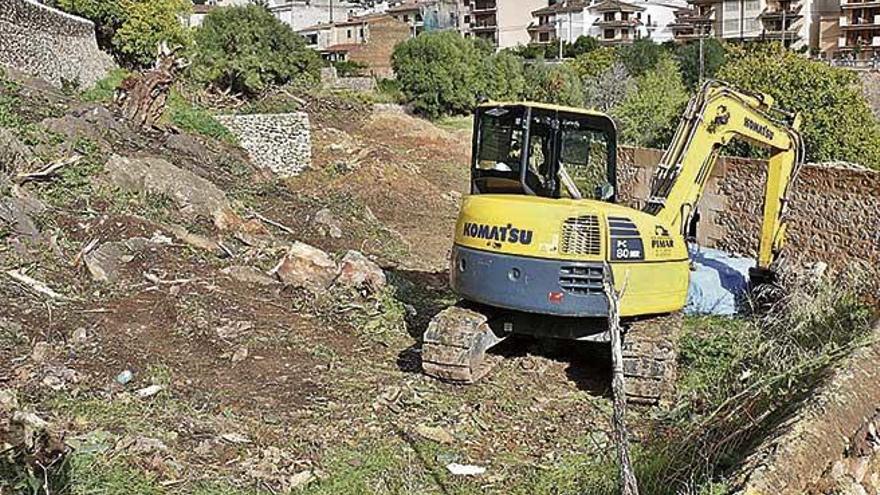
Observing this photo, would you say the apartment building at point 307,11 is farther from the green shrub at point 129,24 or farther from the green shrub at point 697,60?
the green shrub at point 129,24

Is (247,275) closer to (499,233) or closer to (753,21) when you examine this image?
(499,233)

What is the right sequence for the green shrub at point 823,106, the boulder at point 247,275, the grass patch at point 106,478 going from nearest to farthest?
the grass patch at point 106,478, the boulder at point 247,275, the green shrub at point 823,106

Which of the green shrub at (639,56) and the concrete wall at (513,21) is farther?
the concrete wall at (513,21)

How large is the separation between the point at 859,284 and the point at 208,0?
79.7 meters

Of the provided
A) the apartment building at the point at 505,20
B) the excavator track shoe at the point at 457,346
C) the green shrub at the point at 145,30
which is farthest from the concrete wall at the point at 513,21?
the excavator track shoe at the point at 457,346

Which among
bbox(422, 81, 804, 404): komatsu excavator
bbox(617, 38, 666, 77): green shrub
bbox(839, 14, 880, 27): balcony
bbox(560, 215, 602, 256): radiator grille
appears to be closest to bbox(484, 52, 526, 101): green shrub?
bbox(617, 38, 666, 77): green shrub

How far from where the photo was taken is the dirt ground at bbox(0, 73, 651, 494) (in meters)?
6.04

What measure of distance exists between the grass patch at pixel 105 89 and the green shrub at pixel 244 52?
2.66 meters

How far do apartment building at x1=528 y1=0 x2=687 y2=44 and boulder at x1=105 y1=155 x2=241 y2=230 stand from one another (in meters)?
61.1

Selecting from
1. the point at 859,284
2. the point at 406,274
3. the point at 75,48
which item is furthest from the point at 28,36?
the point at 859,284

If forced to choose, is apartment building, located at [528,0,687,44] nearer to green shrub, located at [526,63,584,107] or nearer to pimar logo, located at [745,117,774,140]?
green shrub, located at [526,63,584,107]

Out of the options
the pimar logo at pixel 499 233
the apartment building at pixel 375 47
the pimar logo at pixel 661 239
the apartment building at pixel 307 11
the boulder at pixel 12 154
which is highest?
the apartment building at pixel 307 11

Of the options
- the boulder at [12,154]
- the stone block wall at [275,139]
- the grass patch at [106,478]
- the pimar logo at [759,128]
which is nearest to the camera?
the grass patch at [106,478]

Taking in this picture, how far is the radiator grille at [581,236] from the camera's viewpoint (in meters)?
7.35
